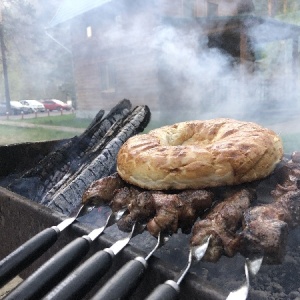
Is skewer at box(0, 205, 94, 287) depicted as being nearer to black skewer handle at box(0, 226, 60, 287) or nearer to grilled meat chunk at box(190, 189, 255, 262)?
black skewer handle at box(0, 226, 60, 287)

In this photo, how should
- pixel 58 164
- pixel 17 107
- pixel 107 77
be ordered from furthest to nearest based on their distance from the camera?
pixel 107 77 → pixel 17 107 → pixel 58 164

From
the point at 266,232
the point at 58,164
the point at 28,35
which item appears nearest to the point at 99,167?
the point at 58,164

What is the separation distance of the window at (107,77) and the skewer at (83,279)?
16611mm

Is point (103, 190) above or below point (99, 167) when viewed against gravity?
above

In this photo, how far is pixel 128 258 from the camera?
138cm

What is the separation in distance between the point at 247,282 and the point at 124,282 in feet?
1.35

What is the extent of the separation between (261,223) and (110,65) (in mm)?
16828

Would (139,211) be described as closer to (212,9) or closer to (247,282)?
(247,282)

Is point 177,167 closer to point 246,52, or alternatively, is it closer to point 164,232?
point 164,232

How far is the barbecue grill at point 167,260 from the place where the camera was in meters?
1.25

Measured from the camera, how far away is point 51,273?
1.26m

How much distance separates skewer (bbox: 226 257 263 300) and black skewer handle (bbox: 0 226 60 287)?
2.66ft

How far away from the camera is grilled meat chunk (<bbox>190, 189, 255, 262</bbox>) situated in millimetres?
1417

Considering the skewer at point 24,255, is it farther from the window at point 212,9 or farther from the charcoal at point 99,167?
the window at point 212,9
